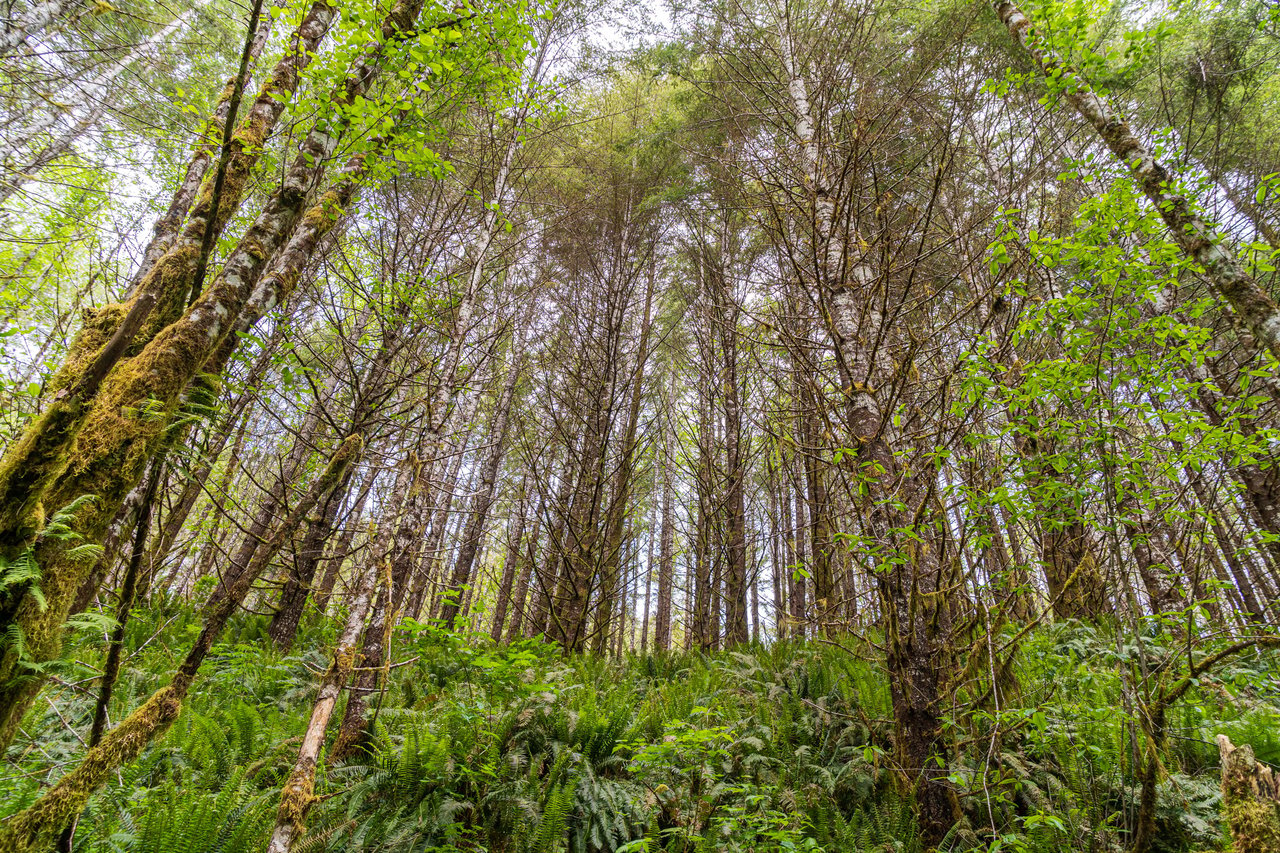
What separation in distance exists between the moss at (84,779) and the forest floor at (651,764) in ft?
1.41

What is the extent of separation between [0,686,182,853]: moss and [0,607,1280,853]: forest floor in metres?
0.43

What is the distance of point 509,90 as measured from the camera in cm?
473

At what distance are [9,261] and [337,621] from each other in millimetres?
7905

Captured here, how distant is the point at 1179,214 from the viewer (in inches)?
160

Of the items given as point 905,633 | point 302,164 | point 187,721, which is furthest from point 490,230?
point 905,633

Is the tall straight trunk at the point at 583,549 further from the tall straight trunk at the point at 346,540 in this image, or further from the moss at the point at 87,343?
the moss at the point at 87,343

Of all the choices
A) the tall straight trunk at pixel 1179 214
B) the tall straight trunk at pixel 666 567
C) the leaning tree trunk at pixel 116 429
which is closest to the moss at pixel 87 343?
the leaning tree trunk at pixel 116 429

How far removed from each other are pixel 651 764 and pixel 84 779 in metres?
2.85

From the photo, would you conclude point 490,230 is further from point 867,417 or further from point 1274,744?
point 1274,744

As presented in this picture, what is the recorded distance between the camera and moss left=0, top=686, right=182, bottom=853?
1.46 meters

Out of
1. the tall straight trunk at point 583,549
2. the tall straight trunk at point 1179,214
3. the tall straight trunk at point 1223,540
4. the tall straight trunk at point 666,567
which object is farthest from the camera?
the tall straight trunk at point 666,567

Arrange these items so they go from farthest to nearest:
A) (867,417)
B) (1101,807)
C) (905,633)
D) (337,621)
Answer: (337,621)
(867,417)
(905,633)
(1101,807)

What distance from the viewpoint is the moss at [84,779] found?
1.46 m

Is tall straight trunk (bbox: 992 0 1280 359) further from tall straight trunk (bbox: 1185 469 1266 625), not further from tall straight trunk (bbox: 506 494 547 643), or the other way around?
tall straight trunk (bbox: 506 494 547 643)
